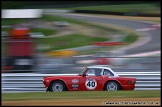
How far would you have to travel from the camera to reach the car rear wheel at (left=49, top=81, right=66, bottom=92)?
38.3ft

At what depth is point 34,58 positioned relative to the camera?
15.3m

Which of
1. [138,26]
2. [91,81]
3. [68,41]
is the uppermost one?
[138,26]

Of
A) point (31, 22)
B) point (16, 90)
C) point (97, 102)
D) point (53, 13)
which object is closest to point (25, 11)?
point (31, 22)

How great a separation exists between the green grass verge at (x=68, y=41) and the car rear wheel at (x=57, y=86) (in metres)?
10.6

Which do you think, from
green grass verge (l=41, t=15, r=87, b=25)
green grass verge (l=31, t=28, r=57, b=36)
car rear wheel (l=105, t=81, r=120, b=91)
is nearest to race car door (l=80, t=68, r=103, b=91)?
car rear wheel (l=105, t=81, r=120, b=91)

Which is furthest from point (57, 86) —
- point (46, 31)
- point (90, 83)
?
point (46, 31)

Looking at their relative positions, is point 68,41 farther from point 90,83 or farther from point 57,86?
point 90,83

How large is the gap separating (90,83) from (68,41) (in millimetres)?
13096

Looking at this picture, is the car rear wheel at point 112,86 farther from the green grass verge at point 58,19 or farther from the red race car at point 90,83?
the green grass verge at point 58,19

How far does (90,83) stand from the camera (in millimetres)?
11727

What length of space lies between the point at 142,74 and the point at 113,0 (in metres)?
14.9

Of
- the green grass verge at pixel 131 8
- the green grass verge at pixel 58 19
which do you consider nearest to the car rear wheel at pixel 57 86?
the green grass verge at pixel 58 19

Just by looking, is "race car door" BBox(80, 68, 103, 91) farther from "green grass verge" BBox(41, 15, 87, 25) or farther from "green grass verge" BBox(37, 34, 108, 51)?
"green grass verge" BBox(41, 15, 87, 25)

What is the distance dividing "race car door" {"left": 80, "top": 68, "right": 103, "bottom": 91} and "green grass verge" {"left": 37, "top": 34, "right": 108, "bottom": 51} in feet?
34.6
